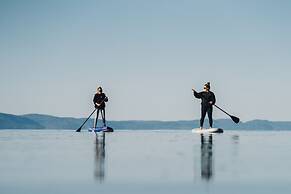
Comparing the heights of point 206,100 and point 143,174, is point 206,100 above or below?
above

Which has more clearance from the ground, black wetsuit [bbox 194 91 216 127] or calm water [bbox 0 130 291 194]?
black wetsuit [bbox 194 91 216 127]

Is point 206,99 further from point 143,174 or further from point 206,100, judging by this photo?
point 143,174

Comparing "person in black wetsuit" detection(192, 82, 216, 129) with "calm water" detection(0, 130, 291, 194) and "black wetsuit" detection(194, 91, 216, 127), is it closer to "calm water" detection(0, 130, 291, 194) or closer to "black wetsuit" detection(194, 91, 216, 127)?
"black wetsuit" detection(194, 91, 216, 127)

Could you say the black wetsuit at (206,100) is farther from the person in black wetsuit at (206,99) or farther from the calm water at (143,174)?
the calm water at (143,174)

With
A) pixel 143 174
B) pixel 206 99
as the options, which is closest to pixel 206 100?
pixel 206 99

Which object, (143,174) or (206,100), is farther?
(206,100)

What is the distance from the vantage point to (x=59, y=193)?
719 cm

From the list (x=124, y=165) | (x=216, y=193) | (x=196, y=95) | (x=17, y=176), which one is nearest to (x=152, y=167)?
(x=124, y=165)

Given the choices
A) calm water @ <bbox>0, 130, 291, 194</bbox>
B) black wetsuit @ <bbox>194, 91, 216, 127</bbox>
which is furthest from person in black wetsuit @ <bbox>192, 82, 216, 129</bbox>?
calm water @ <bbox>0, 130, 291, 194</bbox>

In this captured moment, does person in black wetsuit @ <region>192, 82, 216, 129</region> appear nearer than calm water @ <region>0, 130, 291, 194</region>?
No

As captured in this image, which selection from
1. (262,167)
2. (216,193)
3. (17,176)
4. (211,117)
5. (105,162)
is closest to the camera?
(216,193)

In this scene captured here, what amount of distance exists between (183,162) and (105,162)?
1.58m

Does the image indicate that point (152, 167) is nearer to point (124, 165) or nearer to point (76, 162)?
point (124, 165)

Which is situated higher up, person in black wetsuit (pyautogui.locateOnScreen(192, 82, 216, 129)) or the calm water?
person in black wetsuit (pyautogui.locateOnScreen(192, 82, 216, 129))
